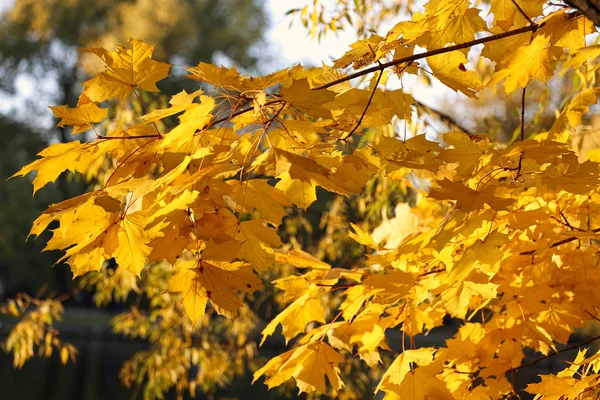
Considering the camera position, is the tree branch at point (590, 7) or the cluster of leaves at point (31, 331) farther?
the cluster of leaves at point (31, 331)

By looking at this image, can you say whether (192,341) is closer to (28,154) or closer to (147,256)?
(147,256)

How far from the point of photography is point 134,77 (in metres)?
1.10

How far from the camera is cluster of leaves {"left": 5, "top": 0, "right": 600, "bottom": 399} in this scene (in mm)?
947

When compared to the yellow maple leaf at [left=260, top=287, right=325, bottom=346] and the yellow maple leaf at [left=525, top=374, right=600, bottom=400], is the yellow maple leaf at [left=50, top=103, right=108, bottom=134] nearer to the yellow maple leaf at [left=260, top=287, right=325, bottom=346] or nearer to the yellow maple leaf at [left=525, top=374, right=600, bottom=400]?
the yellow maple leaf at [left=260, top=287, right=325, bottom=346]

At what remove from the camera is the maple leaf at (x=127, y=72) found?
1.08 meters

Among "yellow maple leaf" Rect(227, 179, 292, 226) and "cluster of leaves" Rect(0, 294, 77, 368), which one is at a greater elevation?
"cluster of leaves" Rect(0, 294, 77, 368)

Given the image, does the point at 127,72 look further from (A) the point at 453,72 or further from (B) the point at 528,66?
(B) the point at 528,66

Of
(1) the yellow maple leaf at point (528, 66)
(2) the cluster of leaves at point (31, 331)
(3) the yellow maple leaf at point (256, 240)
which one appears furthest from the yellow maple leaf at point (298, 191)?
(2) the cluster of leaves at point (31, 331)

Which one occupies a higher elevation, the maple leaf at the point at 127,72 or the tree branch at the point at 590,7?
the maple leaf at the point at 127,72

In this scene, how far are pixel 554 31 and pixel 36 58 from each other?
62.8 feet

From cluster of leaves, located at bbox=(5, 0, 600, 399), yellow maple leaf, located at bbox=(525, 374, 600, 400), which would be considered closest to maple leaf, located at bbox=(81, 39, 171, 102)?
cluster of leaves, located at bbox=(5, 0, 600, 399)

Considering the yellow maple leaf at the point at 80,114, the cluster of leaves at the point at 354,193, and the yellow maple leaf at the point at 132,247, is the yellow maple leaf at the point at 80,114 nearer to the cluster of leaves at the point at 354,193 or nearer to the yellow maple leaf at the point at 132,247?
the cluster of leaves at the point at 354,193

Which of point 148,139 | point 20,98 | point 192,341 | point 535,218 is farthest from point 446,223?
point 20,98

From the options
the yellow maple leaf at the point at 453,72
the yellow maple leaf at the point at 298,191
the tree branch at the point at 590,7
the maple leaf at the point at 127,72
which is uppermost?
the maple leaf at the point at 127,72
